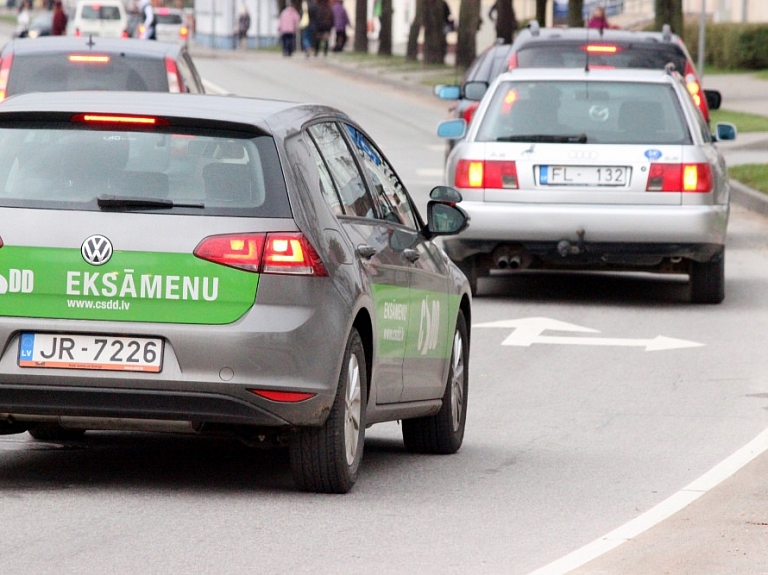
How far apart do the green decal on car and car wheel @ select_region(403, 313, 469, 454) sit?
80.5 inches

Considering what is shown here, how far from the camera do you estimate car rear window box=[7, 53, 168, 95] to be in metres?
15.7

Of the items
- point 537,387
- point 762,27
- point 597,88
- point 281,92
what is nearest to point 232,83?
point 281,92

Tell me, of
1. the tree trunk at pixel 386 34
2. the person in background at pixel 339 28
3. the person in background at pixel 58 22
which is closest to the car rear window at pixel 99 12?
the person in background at pixel 58 22

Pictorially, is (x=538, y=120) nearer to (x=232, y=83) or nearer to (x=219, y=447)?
(x=219, y=447)

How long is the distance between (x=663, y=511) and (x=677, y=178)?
278 inches

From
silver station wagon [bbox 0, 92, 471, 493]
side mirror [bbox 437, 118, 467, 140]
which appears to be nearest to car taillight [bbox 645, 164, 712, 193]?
side mirror [bbox 437, 118, 467, 140]

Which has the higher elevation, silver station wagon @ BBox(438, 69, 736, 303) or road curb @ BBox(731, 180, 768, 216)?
silver station wagon @ BBox(438, 69, 736, 303)

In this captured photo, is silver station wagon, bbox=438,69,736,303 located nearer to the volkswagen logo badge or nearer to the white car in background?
the volkswagen logo badge

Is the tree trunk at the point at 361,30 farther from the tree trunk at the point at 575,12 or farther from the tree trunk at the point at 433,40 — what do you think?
the tree trunk at the point at 575,12

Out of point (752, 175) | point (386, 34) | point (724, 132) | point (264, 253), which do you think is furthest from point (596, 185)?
point (386, 34)

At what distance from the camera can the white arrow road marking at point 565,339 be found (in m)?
12.5

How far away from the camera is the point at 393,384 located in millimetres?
7855

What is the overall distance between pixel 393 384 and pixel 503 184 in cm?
640

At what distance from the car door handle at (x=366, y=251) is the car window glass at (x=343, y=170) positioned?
0.16m
